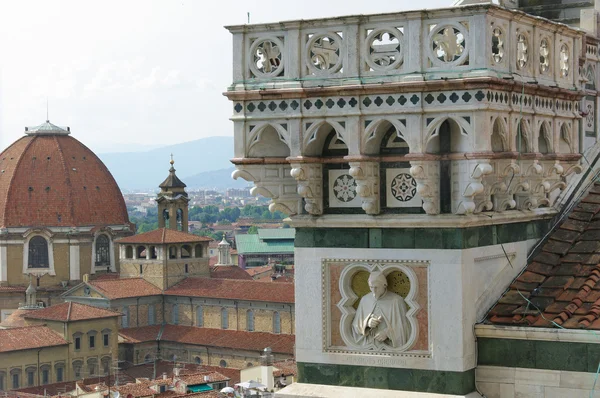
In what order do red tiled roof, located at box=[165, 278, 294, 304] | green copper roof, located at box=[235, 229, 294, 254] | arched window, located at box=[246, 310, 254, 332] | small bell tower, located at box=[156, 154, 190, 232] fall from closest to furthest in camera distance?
red tiled roof, located at box=[165, 278, 294, 304] → arched window, located at box=[246, 310, 254, 332] → small bell tower, located at box=[156, 154, 190, 232] → green copper roof, located at box=[235, 229, 294, 254]

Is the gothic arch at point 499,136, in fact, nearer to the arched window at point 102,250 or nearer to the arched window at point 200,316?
the arched window at point 200,316

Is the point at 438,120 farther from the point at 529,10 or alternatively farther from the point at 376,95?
the point at 529,10

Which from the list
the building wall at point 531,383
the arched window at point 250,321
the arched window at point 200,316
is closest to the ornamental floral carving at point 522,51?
the building wall at point 531,383

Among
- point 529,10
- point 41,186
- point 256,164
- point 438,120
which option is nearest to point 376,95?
point 438,120

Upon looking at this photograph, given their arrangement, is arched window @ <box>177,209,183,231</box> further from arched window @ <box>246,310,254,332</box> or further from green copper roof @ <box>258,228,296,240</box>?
green copper roof @ <box>258,228,296,240</box>

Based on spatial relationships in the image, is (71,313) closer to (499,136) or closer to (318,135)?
(318,135)

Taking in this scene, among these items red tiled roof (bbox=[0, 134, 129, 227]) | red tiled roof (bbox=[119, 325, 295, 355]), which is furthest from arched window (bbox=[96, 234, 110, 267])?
red tiled roof (bbox=[119, 325, 295, 355])
